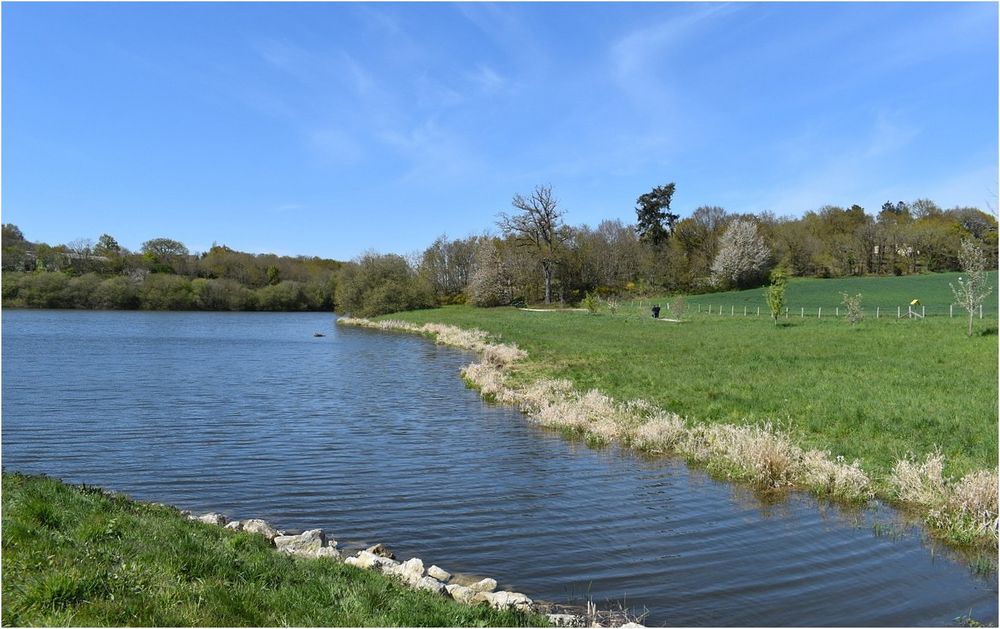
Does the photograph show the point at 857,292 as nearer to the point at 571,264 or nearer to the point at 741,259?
the point at 741,259

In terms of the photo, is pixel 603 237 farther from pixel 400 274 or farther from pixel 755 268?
pixel 400 274

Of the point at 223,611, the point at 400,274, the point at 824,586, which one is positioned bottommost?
the point at 824,586

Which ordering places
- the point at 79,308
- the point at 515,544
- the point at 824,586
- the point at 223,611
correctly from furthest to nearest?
the point at 79,308 → the point at 515,544 → the point at 824,586 → the point at 223,611

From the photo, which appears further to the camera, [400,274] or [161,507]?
[400,274]

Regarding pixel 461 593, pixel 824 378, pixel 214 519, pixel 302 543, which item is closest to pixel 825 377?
pixel 824 378

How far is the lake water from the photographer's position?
8906 mm

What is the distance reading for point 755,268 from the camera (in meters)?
100

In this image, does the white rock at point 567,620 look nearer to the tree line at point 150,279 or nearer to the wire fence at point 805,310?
the wire fence at point 805,310

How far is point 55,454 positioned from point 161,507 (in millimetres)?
6739

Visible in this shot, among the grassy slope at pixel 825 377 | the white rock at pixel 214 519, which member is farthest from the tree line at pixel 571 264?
Answer: the white rock at pixel 214 519

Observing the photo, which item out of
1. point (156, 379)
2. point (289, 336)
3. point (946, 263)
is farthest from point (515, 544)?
point (946, 263)

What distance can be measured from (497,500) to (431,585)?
4926 mm

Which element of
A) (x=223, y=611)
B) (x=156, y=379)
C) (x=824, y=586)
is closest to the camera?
(x=223, y=611)

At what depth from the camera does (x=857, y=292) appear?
8250 cm
